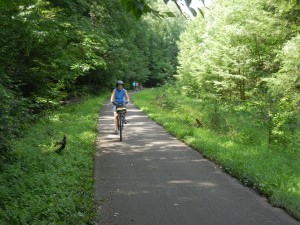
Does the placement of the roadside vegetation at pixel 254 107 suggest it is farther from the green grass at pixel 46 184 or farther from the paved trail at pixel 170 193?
the green grass at pixel 46 184

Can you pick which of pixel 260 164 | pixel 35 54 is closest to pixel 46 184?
pixel 260 164

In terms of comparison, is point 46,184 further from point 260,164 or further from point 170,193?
point 260,164

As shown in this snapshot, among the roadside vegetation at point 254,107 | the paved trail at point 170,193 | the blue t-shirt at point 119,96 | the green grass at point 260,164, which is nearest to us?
the paved trail at point 170,193

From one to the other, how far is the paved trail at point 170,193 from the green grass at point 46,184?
31cm

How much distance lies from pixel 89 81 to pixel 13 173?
30.8 meters

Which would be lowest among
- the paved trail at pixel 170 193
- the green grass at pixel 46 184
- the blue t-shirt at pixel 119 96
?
the paved trail at pixel 170 193

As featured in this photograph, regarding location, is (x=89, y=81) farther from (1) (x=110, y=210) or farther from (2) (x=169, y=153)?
(1) (x=110, y=210)

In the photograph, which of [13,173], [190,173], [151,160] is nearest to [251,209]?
[190,173]

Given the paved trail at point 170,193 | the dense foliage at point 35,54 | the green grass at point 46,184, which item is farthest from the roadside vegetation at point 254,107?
the dense foliage at point 35,54

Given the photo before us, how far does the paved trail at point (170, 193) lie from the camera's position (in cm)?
508

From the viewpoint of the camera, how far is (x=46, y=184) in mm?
6254

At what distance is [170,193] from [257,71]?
15.7 meters

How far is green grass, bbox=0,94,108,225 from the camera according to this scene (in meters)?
4.91

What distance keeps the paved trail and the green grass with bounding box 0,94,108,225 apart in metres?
0.31
